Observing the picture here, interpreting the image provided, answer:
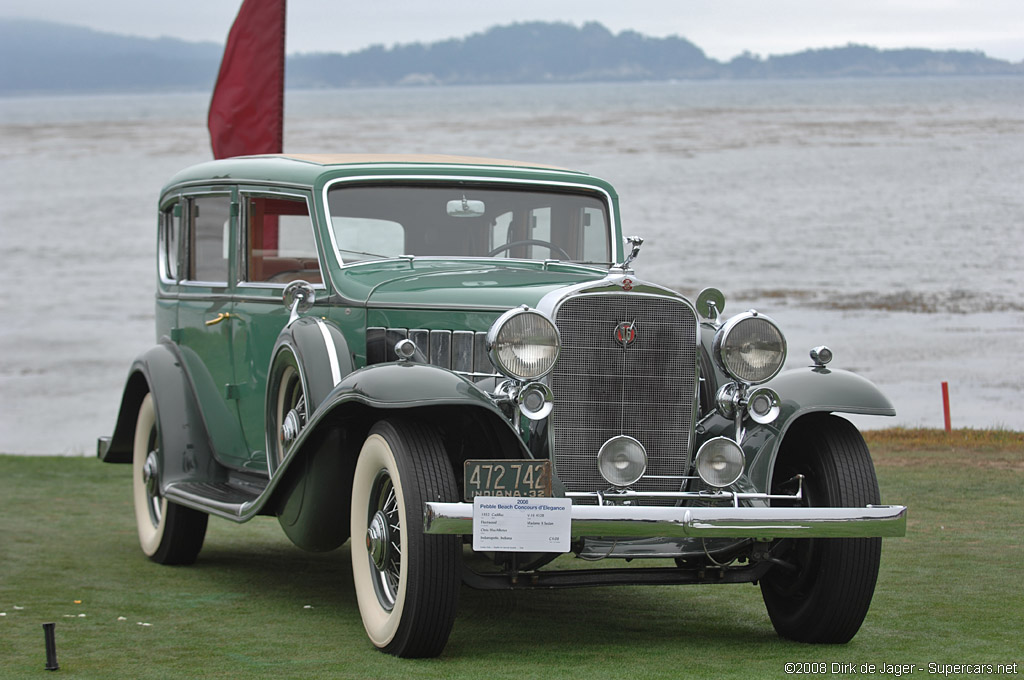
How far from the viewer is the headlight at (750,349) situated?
550cm

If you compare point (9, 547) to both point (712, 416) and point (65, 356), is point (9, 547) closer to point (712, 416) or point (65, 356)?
point (712, 416)

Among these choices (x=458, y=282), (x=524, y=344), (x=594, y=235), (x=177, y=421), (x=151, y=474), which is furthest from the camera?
(x=151, y=474)

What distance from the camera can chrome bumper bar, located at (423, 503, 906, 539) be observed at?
482 cm

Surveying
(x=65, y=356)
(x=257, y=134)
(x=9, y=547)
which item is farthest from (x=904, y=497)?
(x=65, y=356)

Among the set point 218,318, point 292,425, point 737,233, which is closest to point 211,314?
point 218,318

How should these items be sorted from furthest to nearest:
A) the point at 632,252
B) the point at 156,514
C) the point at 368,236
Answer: the point at 156,514 < the point at 368,236 < the point at 632,252

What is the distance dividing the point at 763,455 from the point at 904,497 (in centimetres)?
380

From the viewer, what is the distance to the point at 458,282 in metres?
6.09

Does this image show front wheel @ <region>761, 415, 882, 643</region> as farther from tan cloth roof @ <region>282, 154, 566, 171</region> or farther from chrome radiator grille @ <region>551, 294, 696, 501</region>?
tan cloth roof @ <region>282, 154, 566, 171</region>

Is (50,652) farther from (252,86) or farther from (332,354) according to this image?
(252,86)

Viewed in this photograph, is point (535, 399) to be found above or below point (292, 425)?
above

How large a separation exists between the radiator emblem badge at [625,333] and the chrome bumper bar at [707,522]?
742mm

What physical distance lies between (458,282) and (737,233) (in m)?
34.5

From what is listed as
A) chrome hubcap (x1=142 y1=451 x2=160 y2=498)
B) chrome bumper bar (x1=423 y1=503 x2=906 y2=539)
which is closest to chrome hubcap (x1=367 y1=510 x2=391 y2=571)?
chrome bumper bar (x1=423 y1=503 x2=906 y2=539)
